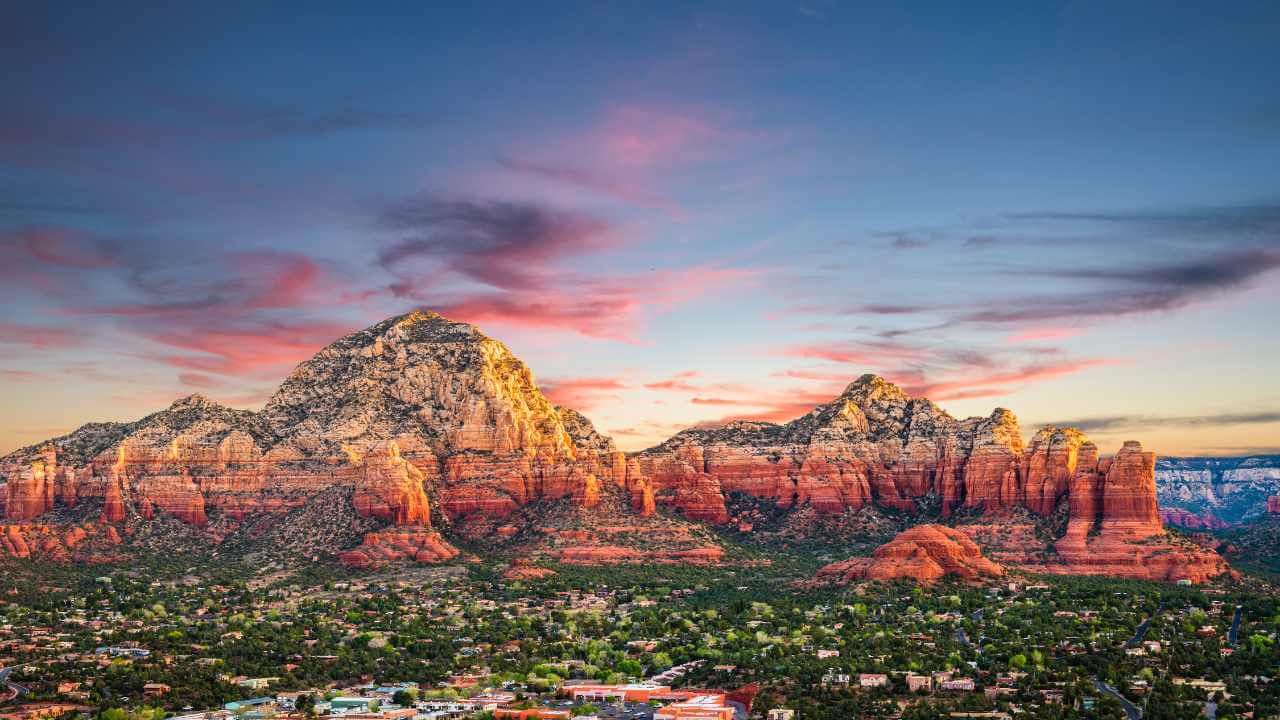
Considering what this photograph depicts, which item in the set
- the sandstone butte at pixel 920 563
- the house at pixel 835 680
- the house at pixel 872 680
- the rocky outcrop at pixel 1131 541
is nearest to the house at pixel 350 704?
the house at pixel 835 680

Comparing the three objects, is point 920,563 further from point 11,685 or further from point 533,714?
point 11,685

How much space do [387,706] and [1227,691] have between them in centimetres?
6807

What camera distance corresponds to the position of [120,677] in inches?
4847

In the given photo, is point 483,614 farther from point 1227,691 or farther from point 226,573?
point 1227,691

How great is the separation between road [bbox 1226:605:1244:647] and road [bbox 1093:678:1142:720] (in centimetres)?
2316

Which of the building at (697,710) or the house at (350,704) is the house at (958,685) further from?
the house at (350,704)

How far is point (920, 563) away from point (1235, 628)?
3859cm

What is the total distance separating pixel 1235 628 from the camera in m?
145

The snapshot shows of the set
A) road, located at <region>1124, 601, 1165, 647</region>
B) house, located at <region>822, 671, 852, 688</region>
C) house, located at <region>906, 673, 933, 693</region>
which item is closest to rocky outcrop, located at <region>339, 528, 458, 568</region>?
house, located at <region>822, 671, 852, 688</region>

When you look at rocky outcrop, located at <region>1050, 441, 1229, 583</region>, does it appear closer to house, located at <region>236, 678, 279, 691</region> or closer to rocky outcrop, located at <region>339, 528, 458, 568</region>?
rocky outcrop, located at <region>339, 528, 458, 568</region>

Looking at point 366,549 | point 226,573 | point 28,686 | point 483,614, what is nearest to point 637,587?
point 483,614

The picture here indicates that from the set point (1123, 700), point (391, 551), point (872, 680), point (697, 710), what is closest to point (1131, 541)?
point (1123, 700)

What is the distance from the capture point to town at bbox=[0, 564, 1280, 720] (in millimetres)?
113188

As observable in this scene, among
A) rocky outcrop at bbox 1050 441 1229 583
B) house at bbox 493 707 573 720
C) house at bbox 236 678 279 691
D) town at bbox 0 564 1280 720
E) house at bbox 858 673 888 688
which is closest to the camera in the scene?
house at bbox 493 707 573 720
